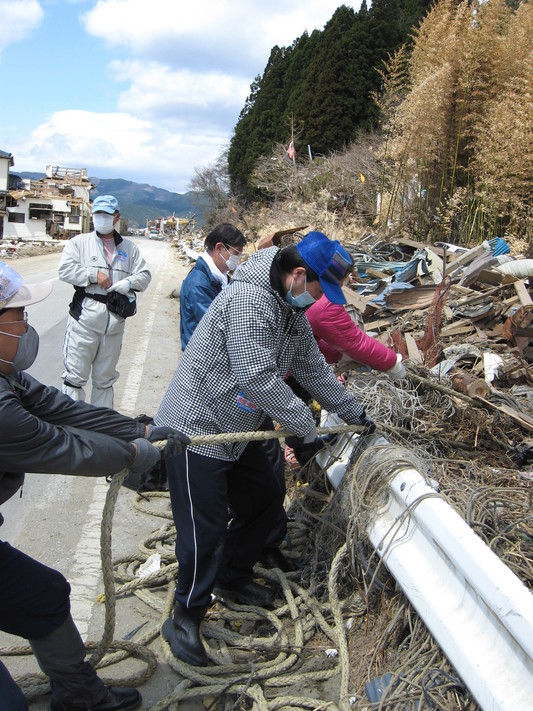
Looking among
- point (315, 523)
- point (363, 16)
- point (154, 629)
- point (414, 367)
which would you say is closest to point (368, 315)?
point (414, 367)

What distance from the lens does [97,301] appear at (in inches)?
199

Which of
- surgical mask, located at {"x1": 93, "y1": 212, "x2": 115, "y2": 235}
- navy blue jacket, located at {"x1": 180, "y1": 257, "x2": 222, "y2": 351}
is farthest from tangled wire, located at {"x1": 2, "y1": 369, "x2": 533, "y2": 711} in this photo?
surgical mask, located at {"x1": 93, "y1": 212, "x2": 115, "y2": 235}

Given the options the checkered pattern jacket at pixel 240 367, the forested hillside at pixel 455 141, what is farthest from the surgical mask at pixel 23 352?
the forested hillside at pixel 455 141

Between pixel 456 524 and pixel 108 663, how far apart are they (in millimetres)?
1659

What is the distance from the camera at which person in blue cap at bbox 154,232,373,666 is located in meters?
2.65

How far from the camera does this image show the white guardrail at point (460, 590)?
1.86 metres

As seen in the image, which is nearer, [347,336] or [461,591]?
[461,591]

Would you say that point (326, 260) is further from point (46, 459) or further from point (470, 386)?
point (470, 386)

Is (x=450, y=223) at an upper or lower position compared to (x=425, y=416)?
upper

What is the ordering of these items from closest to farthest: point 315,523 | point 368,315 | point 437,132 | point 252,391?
point 252,391 < point 315,523 < point 368,315 < point 437,132

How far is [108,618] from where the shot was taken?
242 cm

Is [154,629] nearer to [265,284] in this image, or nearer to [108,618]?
[108,618]

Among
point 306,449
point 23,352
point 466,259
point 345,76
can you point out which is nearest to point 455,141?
point 466,259

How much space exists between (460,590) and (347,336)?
1.82 metres
